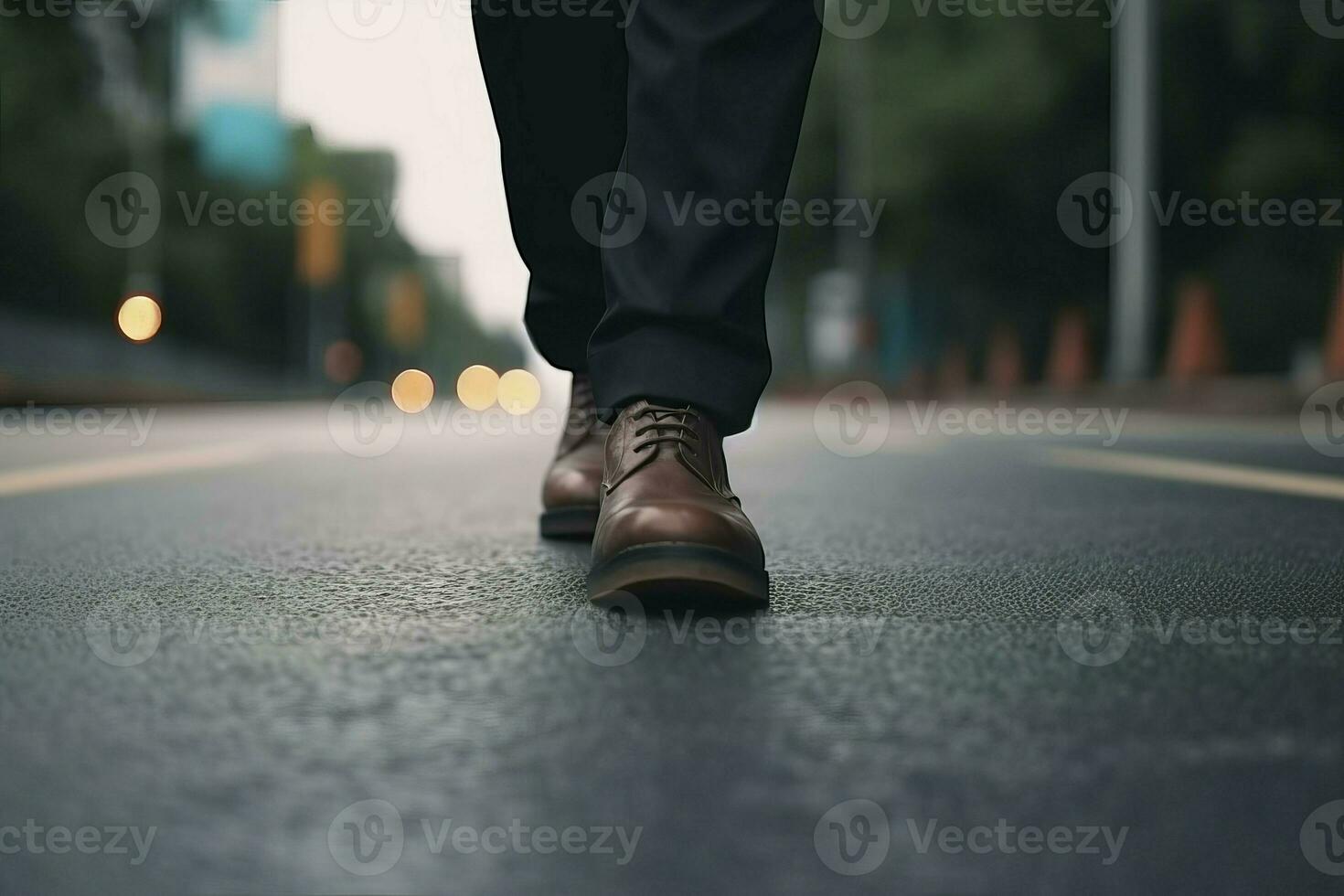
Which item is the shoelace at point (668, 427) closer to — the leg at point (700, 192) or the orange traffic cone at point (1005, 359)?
the leg at point (700, 192)

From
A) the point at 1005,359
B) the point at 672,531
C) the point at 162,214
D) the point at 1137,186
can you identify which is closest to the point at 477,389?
the point at 162,214

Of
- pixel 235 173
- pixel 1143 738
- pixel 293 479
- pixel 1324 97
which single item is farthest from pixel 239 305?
pixel 1143 738

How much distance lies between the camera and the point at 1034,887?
768mm

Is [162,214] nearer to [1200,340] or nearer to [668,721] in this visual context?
[1200,340]

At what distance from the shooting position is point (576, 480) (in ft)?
8.02

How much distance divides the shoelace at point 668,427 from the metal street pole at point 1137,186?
11.2 metres

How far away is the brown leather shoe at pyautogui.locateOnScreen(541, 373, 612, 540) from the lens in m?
2.42

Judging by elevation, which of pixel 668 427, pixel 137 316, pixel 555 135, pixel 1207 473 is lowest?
pixel 668 427

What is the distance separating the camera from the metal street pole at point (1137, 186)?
498 inches

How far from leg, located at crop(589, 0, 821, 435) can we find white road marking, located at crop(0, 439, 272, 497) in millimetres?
2112

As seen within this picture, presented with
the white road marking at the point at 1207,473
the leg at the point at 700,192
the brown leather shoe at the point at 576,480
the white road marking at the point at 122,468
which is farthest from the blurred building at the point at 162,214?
the leg at the point at 700,192

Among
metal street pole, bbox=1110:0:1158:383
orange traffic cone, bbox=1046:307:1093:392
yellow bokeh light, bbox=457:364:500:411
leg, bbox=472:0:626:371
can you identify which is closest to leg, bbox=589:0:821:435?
leg, bbox=472:0:626:371

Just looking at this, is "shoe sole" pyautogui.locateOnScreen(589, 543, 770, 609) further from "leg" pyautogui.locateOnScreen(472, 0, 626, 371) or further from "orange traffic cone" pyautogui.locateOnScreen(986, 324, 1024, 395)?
"orange traffic cone" pyautogui.locateOnScreen(986, 324, 1024, 395)

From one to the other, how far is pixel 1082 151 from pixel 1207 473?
49.2 ft
